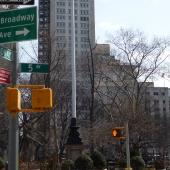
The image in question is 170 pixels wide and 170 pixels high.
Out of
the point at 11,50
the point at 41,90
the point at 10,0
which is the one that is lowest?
the point at 41,90

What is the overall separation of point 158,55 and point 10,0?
4711 centimetres

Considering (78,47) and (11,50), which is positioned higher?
(78,47)

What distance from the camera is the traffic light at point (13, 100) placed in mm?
9383

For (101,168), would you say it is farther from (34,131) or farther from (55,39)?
(55,39)

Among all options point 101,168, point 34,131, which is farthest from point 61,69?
point 101,168

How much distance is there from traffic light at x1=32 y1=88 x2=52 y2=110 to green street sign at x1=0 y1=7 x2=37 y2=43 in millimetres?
1158

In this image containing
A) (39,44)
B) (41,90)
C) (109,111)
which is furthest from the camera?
(109,111)

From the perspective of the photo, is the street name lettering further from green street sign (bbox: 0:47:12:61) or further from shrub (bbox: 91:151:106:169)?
shrub (bbox: 91:151:106:169)

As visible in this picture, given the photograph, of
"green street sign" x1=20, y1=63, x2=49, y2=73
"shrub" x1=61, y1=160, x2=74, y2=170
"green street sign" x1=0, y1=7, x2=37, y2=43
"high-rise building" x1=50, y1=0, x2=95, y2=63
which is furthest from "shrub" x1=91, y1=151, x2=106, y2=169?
"green street sign" x1=0, y1=7, x2=37, y2=43

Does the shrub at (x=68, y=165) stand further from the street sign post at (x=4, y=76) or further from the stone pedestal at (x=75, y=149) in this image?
the street sign post at (x=4, y=76)

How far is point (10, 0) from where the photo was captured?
32.2 feet

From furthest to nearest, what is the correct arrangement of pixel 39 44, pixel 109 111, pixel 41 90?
1. pixel 109 111
2. pixel 39 44
3. pixel 41 90

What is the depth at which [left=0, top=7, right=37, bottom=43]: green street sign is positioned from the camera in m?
9.69

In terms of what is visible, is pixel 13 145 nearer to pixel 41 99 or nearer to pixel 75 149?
pixel 41 99
